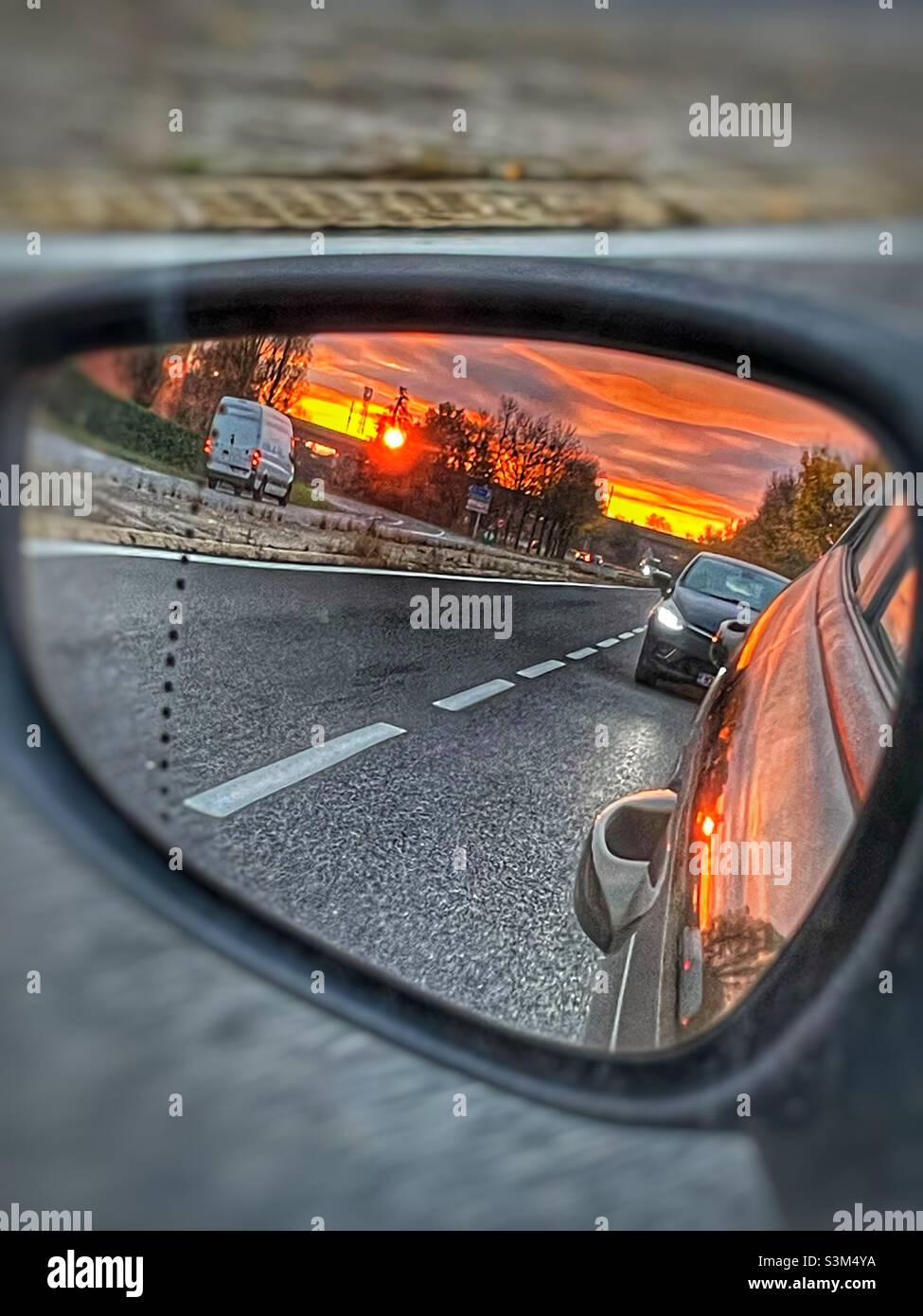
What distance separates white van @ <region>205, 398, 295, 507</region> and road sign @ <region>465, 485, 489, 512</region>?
0.27m

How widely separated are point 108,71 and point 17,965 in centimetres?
85

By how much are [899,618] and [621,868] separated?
918mm

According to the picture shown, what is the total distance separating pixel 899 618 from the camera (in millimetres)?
989

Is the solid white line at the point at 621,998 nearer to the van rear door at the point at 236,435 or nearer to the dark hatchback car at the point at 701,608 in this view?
the dark hatchback car at the point at 701,608

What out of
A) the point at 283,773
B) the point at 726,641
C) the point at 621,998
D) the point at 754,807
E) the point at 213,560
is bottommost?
the point at 621,998

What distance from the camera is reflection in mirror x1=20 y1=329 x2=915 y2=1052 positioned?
1.09 m

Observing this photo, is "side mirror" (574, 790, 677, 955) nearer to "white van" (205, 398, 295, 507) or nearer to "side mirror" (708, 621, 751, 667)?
"side mirror" (708, 621, 751, 667)

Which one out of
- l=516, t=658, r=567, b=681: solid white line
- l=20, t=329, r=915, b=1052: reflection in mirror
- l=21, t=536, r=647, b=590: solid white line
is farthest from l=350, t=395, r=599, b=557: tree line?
l=516, t=658, r=567, b=681: solid white line

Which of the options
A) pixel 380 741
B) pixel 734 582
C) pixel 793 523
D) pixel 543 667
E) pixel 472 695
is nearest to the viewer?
pixel 793 523

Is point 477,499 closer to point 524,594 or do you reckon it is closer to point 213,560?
point 524,594

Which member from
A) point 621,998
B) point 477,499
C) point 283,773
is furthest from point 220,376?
point 283,773

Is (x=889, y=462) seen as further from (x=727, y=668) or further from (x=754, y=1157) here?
(x=727, y=668)

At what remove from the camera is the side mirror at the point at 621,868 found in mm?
1808

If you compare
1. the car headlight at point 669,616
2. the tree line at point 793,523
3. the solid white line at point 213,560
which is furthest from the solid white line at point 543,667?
the tree line at point 793,523
